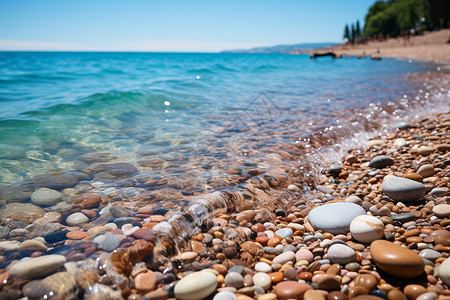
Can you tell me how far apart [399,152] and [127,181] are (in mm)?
3674

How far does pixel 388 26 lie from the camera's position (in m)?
78.1

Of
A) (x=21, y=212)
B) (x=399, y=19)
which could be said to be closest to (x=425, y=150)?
(x=21, y=212)

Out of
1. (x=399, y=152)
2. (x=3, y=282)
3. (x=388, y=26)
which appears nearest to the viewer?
(x=3, y=282)

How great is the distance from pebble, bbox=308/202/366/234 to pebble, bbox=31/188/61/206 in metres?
2.51

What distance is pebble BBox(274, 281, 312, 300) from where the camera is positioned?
1.65 metres

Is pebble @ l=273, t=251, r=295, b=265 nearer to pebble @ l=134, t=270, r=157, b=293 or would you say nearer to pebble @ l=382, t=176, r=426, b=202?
pebble @ l=134, t=270, r=157, b=293

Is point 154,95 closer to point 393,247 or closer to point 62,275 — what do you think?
point 62,275

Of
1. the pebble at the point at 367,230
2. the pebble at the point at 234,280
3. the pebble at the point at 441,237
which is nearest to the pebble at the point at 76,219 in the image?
the pebble at the point at 234,280

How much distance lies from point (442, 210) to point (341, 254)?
1.07 metres

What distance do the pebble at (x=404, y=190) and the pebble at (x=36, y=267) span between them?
2.85m

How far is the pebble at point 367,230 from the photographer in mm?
2064

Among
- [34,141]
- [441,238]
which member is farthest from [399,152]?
[34,141]

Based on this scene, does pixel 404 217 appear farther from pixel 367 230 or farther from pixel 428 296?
pixel 428 296

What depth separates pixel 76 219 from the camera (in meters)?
2.41
